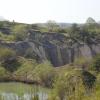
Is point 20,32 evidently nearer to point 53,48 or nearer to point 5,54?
point 53,48

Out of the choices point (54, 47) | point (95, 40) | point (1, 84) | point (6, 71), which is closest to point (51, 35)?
point (54, 47)

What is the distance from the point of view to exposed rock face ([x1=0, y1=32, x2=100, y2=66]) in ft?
195

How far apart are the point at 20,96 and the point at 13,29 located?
49.0 m

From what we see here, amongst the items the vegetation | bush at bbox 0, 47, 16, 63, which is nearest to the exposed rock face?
the vegetation

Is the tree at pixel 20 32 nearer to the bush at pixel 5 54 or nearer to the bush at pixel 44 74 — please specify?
the bush at pixel 5 54

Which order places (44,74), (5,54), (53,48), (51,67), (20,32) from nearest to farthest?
1. (44,74)
2. (51,67)
3. (5,54)
4. (53,48)
5. (20,32)

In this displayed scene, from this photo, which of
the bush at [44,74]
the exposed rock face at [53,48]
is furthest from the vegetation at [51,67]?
the exposed rock face at [53,48]

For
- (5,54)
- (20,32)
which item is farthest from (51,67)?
(20,32)

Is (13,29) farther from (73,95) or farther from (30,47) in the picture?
(73,95)

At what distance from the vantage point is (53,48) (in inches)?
2463

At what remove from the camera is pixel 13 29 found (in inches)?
2746

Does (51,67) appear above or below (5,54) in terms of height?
below

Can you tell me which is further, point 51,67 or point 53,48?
point 53,48

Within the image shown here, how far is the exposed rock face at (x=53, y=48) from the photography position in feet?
195
